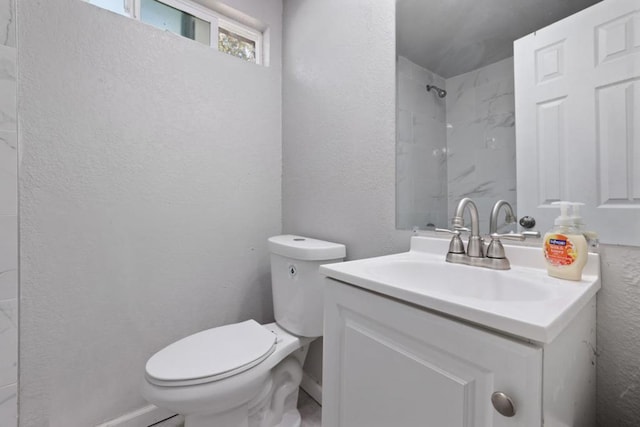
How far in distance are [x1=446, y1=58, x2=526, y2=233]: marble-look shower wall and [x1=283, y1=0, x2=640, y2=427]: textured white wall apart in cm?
22

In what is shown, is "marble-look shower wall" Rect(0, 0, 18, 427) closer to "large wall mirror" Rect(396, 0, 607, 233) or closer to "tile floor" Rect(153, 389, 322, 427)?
"tile floor" Rect(153, 389, 322, 427)

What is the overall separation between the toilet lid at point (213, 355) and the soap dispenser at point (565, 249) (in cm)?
91

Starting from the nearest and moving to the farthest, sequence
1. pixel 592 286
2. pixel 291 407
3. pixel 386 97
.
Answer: pixel 592 286
pixel 386 97
pixel 291 407

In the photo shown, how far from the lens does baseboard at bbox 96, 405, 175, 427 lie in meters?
1.15

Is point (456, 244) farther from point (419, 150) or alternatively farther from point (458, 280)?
point (419, 150)

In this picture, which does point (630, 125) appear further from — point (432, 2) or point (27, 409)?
point (27, 409)

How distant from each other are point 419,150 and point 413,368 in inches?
30.0

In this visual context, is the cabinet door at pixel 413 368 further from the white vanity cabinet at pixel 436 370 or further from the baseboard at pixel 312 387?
the baseboard at pixel 312 387

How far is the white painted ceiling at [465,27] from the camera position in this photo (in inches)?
30.3

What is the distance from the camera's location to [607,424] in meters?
0.65

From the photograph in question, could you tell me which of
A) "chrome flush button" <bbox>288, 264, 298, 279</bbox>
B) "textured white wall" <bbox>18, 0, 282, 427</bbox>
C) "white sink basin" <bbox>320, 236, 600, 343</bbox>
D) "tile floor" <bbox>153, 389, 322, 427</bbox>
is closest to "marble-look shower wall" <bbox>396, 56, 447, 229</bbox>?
"white sink basin" <bbox>320, 236, 600, 343</bbox>

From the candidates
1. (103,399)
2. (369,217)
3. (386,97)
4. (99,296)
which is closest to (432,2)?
(386,97)

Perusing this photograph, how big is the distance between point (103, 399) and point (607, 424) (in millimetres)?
1653

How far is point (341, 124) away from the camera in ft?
4.18
